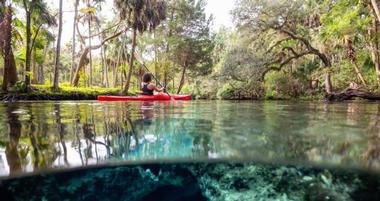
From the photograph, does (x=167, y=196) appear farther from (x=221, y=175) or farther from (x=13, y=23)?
(x=13, y=23)

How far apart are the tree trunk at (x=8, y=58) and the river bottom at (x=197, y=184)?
1482cm

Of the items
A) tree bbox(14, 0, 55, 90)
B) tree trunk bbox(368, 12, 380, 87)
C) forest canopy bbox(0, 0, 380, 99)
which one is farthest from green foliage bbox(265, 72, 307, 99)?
tree bbox(14, 0, 55, 90)

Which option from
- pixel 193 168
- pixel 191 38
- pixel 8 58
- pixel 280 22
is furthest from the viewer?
pixel 191 38

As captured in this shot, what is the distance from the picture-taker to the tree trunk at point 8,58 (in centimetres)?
1458

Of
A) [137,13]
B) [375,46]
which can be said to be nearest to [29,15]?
[137,13]

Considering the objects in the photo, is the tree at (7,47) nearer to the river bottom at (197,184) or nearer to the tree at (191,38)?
the river bottom at (197,184)

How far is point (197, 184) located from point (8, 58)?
15684 millimetres

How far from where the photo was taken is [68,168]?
2068 mm

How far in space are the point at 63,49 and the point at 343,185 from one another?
5296cm

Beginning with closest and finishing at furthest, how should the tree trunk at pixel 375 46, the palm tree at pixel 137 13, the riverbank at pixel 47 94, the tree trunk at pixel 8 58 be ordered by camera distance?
the tree trunk at pixel 375 46 < the riverbank at pixel 47 94 < the tree trunk at pixel 8 58 < the palm tree at pixel 137 13

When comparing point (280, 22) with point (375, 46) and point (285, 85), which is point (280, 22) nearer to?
point (285, 85)

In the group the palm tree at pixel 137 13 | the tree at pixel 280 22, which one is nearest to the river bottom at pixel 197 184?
the tree at pixel 280 22

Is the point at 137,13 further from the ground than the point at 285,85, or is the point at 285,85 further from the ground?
the point at 137,13

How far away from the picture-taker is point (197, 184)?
2584mm
